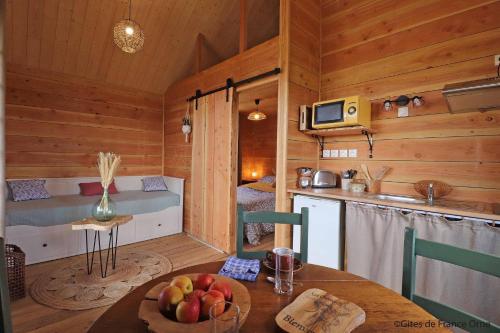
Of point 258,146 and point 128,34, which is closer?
point 128,34

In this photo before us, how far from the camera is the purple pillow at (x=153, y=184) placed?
164 inches

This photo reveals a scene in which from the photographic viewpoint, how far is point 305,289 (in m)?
Result: 0.87

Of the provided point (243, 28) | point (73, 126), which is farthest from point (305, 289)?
point (73, 126)

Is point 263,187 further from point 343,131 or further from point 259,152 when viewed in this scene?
point 343,131

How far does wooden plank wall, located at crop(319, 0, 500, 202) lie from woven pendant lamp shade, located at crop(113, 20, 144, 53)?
2.12 m

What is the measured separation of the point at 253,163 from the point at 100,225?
14.6 ft

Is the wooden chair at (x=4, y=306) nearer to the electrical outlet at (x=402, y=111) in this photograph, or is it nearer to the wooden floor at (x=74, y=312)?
the wooden floor at (x=74, y=312)

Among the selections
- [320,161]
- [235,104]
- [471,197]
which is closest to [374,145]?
[320,161]

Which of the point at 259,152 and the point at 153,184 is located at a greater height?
the point at 259,152

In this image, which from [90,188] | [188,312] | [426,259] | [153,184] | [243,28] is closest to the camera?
[188,312]

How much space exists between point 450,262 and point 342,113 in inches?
65.3

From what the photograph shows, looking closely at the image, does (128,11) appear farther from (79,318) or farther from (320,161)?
(79,318)

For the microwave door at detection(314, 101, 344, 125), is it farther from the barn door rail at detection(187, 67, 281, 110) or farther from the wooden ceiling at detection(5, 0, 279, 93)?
the wooden ceiling at detection(5, 0, 279, 93)

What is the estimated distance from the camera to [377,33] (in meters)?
2.55
